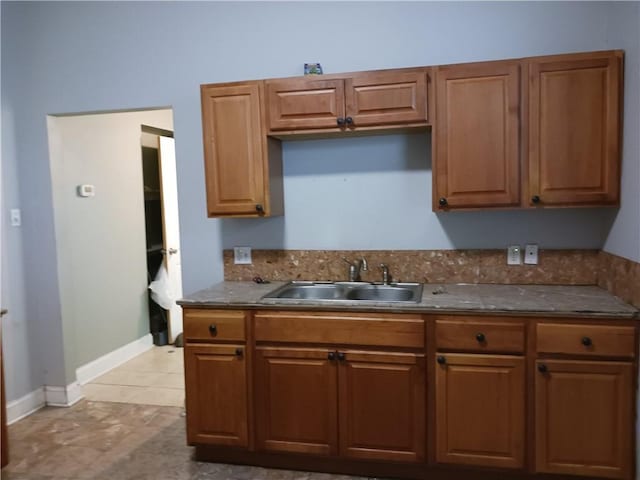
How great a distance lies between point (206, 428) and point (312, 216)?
133 cm

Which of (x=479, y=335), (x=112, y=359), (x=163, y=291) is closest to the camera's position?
(x=479, y=335)

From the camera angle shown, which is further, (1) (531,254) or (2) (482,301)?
(1) (531,254)

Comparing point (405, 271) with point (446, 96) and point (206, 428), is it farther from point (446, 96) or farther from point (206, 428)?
point (206, 428)

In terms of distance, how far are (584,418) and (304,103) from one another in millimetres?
2019

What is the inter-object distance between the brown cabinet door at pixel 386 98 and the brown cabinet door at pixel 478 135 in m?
0.10

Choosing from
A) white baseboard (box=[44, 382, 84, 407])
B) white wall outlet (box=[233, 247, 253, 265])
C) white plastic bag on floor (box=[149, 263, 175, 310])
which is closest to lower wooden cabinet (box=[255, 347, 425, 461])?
white wall outlet (box=[233, 247, 253, 265])

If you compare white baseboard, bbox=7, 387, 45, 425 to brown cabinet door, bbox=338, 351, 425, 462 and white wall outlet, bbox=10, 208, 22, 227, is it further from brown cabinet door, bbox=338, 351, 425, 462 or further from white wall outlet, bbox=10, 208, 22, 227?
brown cabinet door, bbox=338, 351, 425, 462

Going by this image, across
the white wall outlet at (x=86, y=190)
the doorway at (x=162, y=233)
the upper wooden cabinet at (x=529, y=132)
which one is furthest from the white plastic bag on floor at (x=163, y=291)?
the upper wooden cabinet at (x=529, y=132)

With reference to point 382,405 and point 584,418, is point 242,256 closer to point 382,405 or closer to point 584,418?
point 382,405

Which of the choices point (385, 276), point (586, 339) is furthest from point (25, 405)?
point (586, 339)

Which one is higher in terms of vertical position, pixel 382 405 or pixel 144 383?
pixel 382 405

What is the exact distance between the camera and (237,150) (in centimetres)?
274

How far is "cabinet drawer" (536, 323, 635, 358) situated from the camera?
213cm

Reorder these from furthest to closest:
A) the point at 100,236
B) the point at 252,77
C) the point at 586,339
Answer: the point at 100,236, the point at 252,77, the point at 586,339
